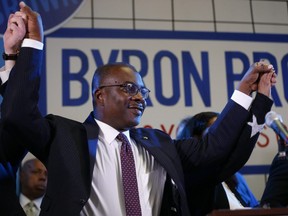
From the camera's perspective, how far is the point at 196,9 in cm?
409

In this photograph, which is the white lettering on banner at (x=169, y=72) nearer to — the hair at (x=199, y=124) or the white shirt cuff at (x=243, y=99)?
the hair at (x=199, y=124)

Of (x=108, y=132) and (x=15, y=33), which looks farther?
(x=108, y=132)

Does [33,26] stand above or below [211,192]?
above

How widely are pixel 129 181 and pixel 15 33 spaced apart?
2.24 ft

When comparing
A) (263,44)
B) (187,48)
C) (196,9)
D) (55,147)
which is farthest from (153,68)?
(55,147)

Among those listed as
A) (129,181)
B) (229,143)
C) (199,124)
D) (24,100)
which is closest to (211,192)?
(229,143)

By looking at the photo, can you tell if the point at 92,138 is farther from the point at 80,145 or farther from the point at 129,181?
the point at 129,181

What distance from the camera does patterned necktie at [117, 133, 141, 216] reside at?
176 cm

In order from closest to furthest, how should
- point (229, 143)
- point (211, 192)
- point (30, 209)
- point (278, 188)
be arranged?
point (229, 143) < point (211, 192) < point (278, 188) < point (30, 209)

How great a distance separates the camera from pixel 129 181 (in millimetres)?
1812

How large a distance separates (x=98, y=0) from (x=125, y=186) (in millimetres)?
2479

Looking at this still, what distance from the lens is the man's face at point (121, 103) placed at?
1982 millimetres

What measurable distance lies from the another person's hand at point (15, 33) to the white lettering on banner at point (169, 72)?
1917mm

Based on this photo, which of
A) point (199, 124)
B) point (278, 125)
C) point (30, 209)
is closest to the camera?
point (278, 125)
